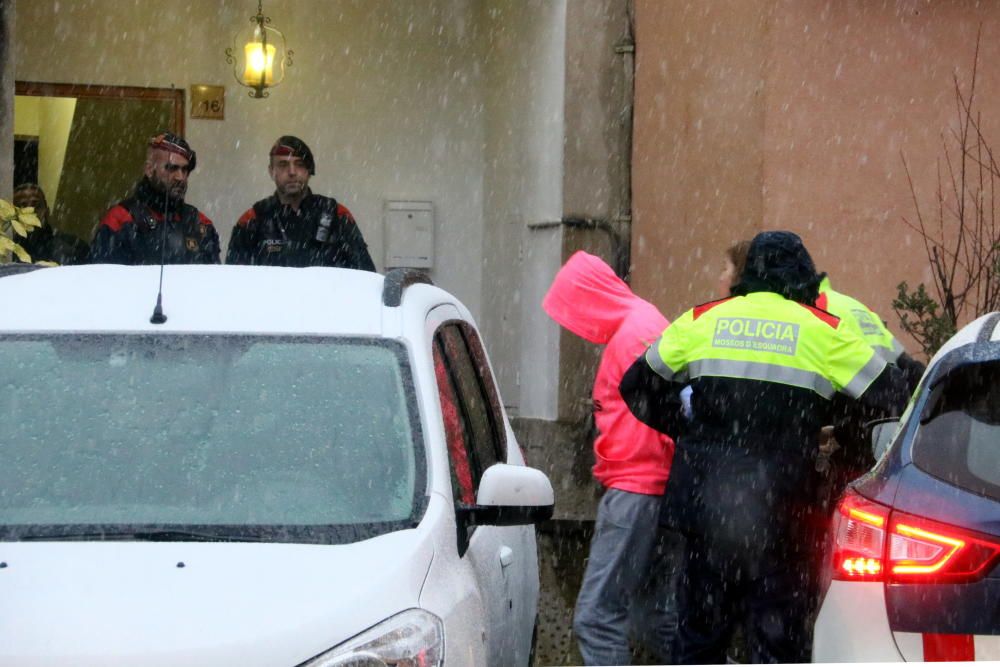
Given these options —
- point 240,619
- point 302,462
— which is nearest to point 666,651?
point 302,462

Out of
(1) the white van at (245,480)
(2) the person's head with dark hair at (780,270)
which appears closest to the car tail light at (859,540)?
(1) the white van at (245,480)

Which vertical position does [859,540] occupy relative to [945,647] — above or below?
above

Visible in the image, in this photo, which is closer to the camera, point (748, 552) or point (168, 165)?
point (748, 552)

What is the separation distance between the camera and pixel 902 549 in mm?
3879

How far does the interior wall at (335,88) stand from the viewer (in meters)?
11.3

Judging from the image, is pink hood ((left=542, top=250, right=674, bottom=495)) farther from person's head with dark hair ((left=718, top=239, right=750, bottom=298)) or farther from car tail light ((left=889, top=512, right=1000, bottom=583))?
car tail light ((left=889, top=512, right=1000, bottom=583))

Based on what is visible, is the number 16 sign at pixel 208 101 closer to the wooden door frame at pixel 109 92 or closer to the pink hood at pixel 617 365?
the wooden door frame at pixel 109 92

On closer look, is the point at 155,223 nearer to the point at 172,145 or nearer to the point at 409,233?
the point at 172,145

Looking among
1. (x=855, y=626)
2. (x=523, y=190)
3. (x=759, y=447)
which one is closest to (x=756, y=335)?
(x=759, y=447)

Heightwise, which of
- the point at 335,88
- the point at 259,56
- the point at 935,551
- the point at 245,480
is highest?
the point at 259,56

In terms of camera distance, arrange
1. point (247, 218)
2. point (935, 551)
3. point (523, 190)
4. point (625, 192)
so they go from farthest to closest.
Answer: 1. point (523, 190)
2. point (625, 192)
3. point (247, 218)
4. point (935, 551)

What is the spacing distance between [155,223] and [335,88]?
4.09m

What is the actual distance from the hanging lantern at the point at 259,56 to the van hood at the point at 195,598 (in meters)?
7.72

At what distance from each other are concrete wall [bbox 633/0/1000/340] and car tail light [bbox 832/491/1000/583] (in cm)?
552
